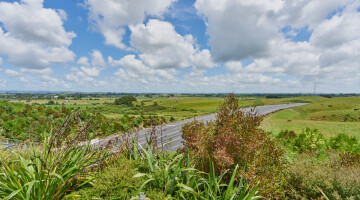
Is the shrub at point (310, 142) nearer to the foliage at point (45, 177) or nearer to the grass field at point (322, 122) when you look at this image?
the foliage at point (45, 177)

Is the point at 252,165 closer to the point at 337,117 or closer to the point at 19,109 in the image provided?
the point at 19,109

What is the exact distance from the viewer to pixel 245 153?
4.11 meters

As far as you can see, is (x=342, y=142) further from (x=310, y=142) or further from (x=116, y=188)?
(x=116, y=188)

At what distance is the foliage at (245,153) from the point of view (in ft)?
12.7

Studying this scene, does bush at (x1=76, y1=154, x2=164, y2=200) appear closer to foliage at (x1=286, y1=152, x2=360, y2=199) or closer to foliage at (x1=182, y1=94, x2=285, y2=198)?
foliage at (x1=182, y1=94, x2=285, y2=198)

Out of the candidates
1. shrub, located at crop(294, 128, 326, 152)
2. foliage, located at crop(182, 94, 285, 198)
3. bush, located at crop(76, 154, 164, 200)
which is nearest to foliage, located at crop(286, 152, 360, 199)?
foliage, located at crop(182, 94, 285, 198)

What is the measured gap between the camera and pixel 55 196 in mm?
3053

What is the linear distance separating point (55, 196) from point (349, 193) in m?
6.36

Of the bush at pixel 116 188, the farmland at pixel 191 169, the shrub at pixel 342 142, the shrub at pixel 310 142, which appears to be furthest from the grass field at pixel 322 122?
the bush at pixel 116 188

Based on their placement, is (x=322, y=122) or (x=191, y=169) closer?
(x=191, y=169)

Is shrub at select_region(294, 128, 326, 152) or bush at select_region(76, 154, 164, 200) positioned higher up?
bush at select_region(76, 154, 164, 200)

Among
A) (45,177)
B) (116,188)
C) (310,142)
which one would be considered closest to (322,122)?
(310,142)

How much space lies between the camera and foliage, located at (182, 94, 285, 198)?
3.87 meters

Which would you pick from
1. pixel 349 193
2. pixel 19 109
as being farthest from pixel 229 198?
pixel 19 109
